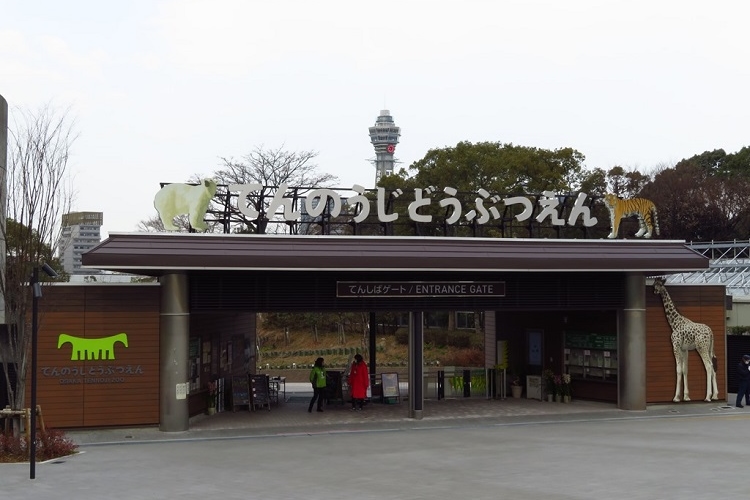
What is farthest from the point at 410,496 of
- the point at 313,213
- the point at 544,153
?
the point at 544,153

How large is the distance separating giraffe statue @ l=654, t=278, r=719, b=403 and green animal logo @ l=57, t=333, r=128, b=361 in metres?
16.0

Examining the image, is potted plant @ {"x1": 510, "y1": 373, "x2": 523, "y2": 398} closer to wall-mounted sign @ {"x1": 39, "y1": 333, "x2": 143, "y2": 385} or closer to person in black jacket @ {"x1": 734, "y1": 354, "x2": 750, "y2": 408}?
person in black jacket @ {"x1": 734, "y1": 354, "x2": 750, "y2": 408}

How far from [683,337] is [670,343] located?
430 millimetres

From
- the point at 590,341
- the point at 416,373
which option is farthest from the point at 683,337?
the point at 416,373

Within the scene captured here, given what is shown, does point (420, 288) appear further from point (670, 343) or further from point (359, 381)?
point (670, 343)

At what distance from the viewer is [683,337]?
92.8 feet

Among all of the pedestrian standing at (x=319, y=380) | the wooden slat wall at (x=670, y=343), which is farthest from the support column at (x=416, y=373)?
the wooden slat wall at (x=670, y=343)

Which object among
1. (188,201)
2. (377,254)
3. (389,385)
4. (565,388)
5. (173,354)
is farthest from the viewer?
(565,388)

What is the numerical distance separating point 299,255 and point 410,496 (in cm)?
961

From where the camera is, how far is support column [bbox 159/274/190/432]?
926 inches

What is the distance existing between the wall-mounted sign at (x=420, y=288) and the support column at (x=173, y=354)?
166 inches

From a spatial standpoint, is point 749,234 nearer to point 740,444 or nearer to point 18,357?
point 740,444

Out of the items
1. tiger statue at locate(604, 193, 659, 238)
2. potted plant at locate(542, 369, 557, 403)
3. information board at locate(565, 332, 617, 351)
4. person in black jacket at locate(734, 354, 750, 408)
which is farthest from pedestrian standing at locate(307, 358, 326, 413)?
person in black jacket at locate(734, 354, 750, 408)

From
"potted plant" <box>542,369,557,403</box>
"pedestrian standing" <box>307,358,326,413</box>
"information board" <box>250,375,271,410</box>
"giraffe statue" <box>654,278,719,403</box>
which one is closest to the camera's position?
"pedestrian standing" <box>307,358,326,413</box>
